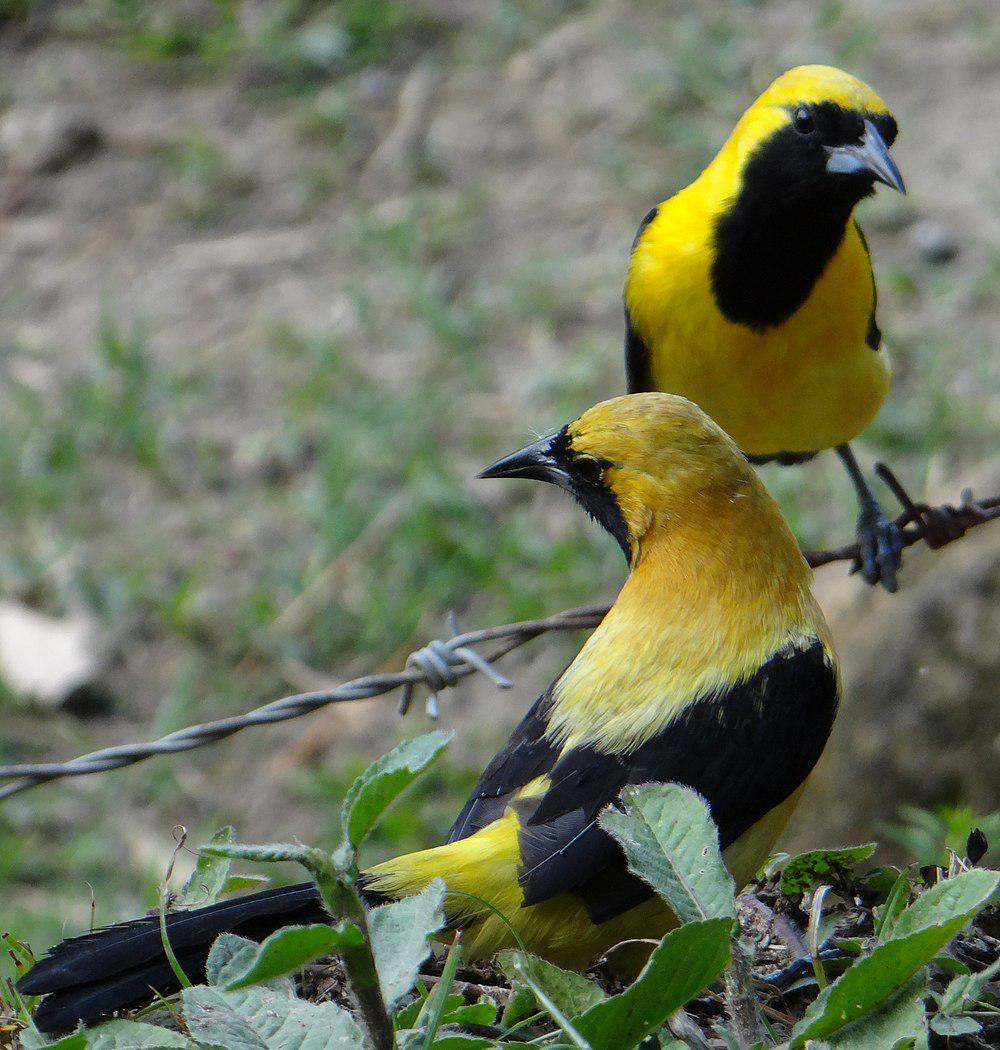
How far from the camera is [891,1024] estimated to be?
180 centimetres

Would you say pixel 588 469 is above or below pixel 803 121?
below

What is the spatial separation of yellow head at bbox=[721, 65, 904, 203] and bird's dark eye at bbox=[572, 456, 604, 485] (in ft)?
4.26

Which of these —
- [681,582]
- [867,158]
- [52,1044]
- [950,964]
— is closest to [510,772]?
[681,582]

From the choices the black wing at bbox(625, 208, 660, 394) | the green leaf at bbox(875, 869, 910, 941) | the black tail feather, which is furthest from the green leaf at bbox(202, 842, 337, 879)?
the black wing at bbox(625, 208, 660, 394)

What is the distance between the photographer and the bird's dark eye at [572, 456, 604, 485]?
247 centimetres

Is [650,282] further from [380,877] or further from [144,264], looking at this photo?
[144,264]

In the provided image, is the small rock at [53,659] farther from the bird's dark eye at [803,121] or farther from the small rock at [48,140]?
the bird's dark eye at [803,121]

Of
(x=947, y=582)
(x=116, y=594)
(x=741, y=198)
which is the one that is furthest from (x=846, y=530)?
(x=116, y=594)

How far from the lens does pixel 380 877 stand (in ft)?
7.38

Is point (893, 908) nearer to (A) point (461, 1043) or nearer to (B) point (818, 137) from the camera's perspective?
(A) point (461, 1043)

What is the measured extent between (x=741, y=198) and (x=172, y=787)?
10.3ft

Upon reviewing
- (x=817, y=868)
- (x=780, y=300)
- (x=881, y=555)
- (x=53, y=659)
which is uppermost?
(x=780, y=300)

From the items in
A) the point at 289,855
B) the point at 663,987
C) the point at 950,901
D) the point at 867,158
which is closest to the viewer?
the point at 289,855

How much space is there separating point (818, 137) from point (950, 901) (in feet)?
7.43
